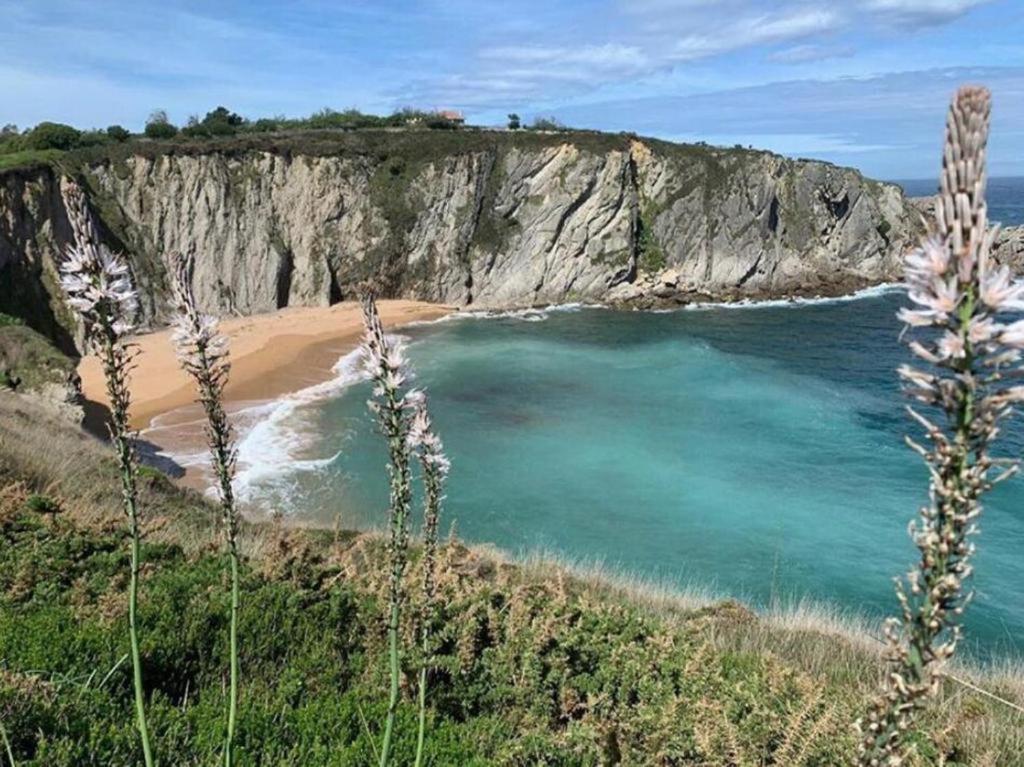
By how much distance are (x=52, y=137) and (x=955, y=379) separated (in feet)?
208

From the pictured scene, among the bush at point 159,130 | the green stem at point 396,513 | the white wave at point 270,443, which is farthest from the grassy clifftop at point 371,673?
the bush at point 159,130

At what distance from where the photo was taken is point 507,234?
62344 mm

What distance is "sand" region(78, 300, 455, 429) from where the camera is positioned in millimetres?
34531

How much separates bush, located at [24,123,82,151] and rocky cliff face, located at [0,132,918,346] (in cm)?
486

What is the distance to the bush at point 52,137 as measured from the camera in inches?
2036

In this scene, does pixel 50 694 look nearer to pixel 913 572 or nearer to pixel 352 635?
pixel 352 635

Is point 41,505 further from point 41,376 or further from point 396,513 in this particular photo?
point 41,376

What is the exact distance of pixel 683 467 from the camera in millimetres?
28234

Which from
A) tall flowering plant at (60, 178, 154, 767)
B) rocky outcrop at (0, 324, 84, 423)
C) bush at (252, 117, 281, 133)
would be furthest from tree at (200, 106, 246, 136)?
tall flowering plant at (60, 178, 154, 767)

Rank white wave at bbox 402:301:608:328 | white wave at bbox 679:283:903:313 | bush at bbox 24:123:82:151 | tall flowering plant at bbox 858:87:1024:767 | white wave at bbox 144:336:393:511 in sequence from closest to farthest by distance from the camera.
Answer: tall flowering plant at bbox 858:87:1024:767 → white wave at bbox 144:336:393:511 → bush at bbox 24:123:82:151 → white wave at bbox 402:301:608:328 → white wave at bbox 679:283:903:313

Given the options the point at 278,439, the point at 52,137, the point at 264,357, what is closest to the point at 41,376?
the point at 278,439

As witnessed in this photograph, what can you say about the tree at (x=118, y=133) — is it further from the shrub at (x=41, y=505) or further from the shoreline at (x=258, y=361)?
the shrub at (x=41, y=505)

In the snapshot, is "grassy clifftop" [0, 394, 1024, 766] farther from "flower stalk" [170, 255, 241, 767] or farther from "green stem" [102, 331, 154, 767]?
"flower stalk" [170, 255, 241, 767]

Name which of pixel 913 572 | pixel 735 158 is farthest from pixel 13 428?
pixel 735 158
